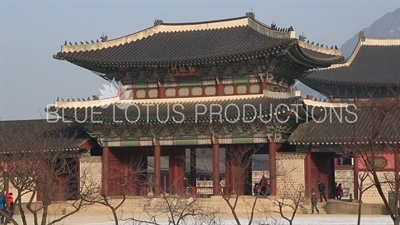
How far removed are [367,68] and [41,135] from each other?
30.3 meters

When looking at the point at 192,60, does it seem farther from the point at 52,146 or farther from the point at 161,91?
the point at 52,146

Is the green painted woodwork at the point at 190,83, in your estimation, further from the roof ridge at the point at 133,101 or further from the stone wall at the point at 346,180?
the stone wall at the point at 346,180

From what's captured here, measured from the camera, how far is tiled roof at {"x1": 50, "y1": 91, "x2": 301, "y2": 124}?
1430 inches

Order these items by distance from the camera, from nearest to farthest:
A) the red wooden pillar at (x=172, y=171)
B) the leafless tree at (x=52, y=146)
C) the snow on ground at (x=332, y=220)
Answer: the snow on ground at (x=332, y=220) → the leafless tree at (x=52, y=146) → the red wooden pillar at (x=172, y=171)

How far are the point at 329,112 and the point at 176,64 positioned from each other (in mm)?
8668

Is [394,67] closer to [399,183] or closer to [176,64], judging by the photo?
[176,64]

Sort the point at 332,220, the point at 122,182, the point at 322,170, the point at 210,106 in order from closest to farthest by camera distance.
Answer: the point at 332,220 → the point at 210,106 → the point at 322,170 → the point at 122,182

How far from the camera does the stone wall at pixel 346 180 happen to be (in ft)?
199

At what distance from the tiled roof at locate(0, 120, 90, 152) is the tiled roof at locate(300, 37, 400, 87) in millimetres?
20558

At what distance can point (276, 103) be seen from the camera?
35969 millimetres

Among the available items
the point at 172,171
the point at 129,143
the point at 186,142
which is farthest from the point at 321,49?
the point at 129,143

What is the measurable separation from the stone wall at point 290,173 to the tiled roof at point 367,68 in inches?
732

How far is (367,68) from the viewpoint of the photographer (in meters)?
59.9

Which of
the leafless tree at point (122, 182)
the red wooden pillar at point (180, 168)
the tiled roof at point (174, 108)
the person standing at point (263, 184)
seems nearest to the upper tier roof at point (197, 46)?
the tiled roof at point (174, 108)
